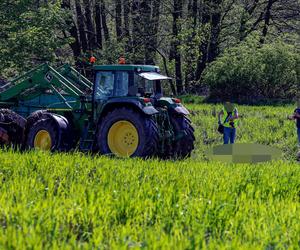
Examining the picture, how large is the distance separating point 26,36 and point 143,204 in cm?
1621

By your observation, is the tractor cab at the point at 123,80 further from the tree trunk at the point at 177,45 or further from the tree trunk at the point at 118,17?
the tree trunk at the point at 118,17

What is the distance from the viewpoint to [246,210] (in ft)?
18.8

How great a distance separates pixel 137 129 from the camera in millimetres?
10414

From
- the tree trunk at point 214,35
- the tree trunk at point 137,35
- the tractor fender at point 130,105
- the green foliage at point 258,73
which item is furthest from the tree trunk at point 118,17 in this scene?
the tractor fender at point 130,105

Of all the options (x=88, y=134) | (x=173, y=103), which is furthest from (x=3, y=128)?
(x=173, y=103)

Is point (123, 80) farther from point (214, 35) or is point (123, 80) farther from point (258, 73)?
point (214, 35)

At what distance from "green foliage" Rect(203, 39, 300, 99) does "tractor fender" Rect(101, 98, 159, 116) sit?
545 inches

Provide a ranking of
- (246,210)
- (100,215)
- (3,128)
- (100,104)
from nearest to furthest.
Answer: (100,215), (246,210), (100,104), (3,128)

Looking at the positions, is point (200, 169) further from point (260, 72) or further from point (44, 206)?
point (260, 72)

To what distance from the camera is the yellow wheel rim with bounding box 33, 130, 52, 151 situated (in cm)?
1145

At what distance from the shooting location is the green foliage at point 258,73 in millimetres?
23859

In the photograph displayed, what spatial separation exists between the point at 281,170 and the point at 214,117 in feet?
29.1

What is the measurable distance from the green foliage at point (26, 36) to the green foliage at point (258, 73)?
6959mm

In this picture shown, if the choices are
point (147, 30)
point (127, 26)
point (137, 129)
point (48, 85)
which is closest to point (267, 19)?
point (147, 30)
